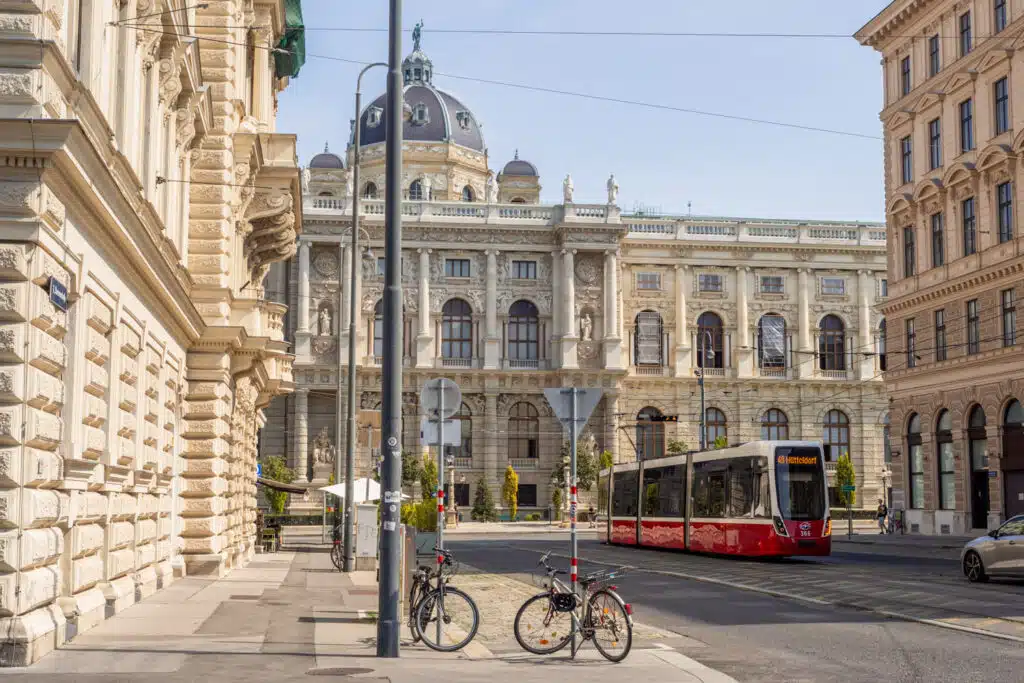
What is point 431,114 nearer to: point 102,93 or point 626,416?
point 626,416

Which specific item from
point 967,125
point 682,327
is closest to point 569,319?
point 682,327

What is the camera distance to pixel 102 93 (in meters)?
15.6

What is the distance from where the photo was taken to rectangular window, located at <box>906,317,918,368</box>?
5244cm

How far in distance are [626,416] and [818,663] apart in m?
70.9

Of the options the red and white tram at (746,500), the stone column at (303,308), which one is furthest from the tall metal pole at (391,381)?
the stone column at (303,308)

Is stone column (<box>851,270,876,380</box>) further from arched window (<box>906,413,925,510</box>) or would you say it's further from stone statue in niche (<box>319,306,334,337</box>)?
arched window (<box>906,413,925,510</box>)

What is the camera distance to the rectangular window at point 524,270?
83.9 metres

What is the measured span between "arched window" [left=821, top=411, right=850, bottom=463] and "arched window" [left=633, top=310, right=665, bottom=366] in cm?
1131

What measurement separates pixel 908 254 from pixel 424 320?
3573 centimetres

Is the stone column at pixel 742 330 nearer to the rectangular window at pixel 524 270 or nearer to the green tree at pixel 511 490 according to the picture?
the rectangular window at pixel 524 270

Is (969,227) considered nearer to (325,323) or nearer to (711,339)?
(711,339)

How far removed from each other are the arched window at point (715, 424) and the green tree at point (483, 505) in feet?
48.1

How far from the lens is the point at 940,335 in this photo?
5047 centimetres

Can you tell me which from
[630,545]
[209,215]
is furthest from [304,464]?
[209,215]
